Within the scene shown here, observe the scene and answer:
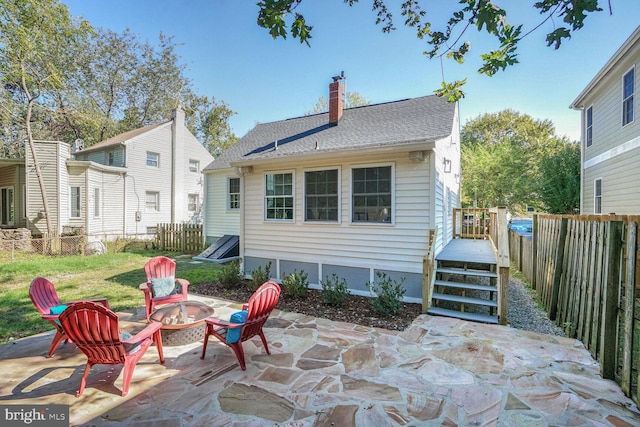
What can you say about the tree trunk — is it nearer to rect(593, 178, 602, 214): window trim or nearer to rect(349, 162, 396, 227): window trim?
rect(349, 162, 396, 227): window trim

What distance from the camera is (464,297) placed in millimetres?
5891

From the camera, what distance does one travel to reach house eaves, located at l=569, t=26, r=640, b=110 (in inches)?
312

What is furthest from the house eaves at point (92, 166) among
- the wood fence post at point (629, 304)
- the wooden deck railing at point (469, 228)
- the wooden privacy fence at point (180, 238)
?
the wood fence post at point (629, 304)

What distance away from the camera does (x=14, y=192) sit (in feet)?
51.6

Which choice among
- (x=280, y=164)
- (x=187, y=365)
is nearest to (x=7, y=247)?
(x=280, y=164)

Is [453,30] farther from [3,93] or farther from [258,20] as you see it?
[3,93]

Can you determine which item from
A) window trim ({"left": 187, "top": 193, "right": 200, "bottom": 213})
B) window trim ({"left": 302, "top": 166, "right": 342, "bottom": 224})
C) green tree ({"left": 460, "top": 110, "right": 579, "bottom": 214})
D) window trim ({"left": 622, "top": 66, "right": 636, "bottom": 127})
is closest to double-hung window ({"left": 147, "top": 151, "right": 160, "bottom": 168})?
window trim ({"left": 187, "top": 193, "right": 200, "bottom": 213})

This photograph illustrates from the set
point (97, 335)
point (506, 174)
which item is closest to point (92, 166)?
point (97, 335)

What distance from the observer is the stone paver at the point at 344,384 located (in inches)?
110

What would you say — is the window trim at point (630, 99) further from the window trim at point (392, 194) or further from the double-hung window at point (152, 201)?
the double-hung window at point (152, 201)

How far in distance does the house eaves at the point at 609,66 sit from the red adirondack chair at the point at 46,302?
13447 mm

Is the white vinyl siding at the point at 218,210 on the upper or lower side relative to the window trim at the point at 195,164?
lower

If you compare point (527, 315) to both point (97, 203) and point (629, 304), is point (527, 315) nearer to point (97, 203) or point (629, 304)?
point (629, 304)

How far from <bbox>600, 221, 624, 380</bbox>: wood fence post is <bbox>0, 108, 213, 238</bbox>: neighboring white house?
16.8 meters
